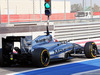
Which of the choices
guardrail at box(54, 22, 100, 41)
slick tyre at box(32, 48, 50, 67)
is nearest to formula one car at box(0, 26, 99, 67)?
slick tyre at box(32, 48, 50, 67)

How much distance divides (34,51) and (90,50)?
3.21 m

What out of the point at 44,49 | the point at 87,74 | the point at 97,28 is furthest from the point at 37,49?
the point at 97,28

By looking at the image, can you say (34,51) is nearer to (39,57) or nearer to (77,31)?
(39,57)

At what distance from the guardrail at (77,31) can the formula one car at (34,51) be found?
7.81 meters

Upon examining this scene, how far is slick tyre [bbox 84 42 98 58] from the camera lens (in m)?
14.3

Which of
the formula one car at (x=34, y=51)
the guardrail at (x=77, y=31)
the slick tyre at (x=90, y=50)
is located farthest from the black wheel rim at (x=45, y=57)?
the guardrail at (x=77, y=31)

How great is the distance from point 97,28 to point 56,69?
45.6 ft

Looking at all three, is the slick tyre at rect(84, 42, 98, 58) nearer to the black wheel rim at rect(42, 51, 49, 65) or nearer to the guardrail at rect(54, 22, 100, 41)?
the black wheel rim at rect(42, 51, 49, 65)

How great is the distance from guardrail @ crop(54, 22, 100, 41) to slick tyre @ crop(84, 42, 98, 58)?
7.15m

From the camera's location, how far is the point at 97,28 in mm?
25328

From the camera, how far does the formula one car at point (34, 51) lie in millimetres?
12180

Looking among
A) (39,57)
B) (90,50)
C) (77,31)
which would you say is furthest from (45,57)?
(77,31)

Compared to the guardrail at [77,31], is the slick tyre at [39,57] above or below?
below

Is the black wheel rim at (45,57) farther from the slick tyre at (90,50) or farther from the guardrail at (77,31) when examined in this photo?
the guardrail at (77,31)
